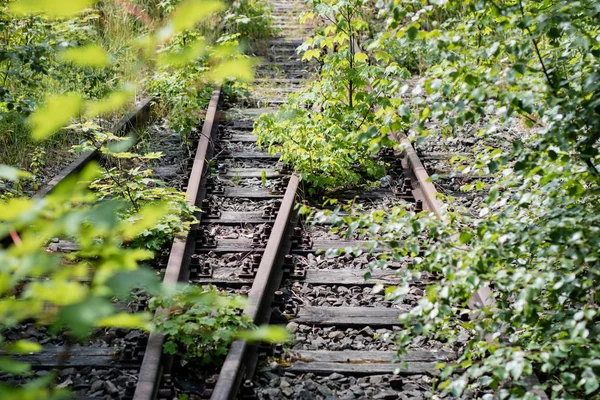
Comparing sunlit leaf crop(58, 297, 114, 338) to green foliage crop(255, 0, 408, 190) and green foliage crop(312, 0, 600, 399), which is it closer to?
green foliage crop(312, 0, 600, 399)

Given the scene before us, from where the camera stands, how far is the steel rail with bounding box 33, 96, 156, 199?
19.5ft

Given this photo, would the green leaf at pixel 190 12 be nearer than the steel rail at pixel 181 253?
Yes

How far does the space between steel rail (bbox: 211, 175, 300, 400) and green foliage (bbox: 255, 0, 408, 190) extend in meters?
0.30

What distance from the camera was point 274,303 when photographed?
4.70 meters

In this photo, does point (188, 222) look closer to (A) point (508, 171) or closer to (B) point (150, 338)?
(B) point (150, 338)

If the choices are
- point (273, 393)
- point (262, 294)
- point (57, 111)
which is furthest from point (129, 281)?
point (262, 294)

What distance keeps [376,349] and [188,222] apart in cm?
190

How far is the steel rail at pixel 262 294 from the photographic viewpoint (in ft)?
12.0

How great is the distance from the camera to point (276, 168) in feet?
22.9

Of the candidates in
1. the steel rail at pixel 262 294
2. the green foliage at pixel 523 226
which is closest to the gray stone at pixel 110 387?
the steel rail at pixel 262 294

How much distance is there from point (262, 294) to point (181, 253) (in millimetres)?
878

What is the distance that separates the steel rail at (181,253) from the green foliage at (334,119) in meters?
0.65

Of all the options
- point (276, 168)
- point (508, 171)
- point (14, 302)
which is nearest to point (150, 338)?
point (508, 171)

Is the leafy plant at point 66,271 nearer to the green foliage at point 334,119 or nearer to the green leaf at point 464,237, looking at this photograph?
the green leaf at point 464,237
